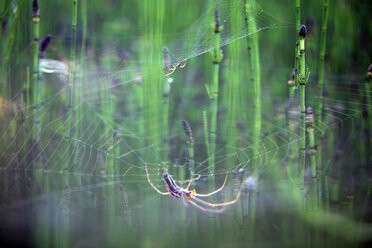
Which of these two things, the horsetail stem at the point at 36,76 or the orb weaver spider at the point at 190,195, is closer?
the orb weaver spider at the point at 190,195

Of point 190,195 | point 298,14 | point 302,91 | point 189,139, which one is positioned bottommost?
point 190,195

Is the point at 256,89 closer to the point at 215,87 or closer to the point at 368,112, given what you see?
the point at 215,87

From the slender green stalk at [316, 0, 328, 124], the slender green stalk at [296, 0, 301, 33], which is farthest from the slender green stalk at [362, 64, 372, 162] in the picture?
the slender green stalk at [296, 0, 301, 33]

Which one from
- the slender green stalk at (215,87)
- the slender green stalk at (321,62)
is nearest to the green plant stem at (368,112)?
the slender green stalk at (321,62)

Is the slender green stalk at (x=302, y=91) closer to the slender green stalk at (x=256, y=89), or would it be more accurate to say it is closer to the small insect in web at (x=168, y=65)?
the slender green stalk at (x=256, y=89)

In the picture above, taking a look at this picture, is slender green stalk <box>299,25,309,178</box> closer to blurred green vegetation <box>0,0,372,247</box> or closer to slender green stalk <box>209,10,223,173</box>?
blurred green vegetation <box>0,0,372,247</box>

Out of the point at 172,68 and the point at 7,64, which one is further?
the point at 7,64

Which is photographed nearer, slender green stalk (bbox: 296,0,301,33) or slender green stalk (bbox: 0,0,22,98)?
slender green stalk (bbox: 296,0,301,33)

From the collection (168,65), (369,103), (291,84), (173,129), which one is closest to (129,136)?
(173,129)

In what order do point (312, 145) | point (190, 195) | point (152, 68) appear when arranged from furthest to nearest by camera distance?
point (152, 68)
point (312, 145)
point (190, 195)

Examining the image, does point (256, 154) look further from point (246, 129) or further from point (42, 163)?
point (42, 163)

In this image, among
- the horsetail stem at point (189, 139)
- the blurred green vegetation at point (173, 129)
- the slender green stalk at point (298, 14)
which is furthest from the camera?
the horsetail stem at point (189, 139)

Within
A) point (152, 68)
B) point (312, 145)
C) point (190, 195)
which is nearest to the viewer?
point (190, 195)
